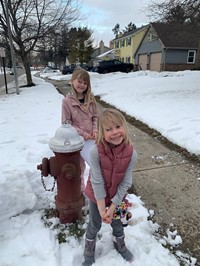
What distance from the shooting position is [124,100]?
366 inches

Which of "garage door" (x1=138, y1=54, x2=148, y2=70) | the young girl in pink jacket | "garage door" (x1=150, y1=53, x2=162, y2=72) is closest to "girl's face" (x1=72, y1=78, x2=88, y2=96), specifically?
the young girl in pink jacket

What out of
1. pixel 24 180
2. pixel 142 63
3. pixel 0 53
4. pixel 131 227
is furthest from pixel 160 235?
pixel 142 63

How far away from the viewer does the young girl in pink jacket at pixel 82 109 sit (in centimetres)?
277

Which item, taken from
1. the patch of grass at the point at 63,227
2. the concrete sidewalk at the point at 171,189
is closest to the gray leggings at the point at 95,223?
the patch of grass at the point at 63,227

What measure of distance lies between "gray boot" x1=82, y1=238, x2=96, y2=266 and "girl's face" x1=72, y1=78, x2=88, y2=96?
1450 mm

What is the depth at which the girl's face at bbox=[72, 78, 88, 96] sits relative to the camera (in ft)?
9.02

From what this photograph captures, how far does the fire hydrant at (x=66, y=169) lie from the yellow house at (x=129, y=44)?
36519 mm

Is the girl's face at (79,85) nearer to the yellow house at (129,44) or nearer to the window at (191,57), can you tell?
the window at (191,57)

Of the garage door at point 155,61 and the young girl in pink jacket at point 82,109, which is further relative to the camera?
the garage door at point 155,61

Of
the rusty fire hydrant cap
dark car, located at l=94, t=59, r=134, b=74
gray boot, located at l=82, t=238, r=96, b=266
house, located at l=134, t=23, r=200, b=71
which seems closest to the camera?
gray boot, located at l=82, t=238, r=96, b=266

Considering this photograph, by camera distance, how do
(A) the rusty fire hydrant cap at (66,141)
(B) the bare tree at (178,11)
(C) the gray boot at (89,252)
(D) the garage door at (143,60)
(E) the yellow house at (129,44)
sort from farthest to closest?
(E) the yellow house at (129,44) → (D) the garage door at (143,60) → (B) the bare tree at (178,11) → (A) the rusty fire hydrant cap at (66,141) → (C) the gray boot at (89,252)

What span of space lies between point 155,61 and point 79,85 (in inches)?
1185

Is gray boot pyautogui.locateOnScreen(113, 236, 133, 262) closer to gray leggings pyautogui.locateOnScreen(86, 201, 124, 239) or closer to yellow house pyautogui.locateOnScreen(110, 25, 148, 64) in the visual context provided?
gray leggings pyautogui.locateOnScreen(86, 201, 124, 239)

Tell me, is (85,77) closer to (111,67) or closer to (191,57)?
(111,67)
